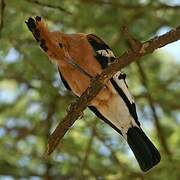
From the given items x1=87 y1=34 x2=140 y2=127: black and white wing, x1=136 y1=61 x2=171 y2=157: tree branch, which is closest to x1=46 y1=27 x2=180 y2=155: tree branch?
x1=87 y1=34 x2=140 y2=127: black and white wing

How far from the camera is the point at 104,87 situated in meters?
4.15

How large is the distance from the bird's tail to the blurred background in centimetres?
62

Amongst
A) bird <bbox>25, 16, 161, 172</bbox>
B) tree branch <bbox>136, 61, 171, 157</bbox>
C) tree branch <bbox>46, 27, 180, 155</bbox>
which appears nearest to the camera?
tree branch <bbox>46, 27, 180, 155</bbox>

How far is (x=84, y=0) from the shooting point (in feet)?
18.8

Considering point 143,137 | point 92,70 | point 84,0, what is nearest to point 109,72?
point 92,70

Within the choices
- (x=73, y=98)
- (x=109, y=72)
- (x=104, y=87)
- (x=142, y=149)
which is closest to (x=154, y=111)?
(x=73, y=98)

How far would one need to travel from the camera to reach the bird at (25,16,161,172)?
4074 mm

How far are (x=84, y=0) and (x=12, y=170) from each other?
6.09 ft

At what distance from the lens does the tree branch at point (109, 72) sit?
124 inches

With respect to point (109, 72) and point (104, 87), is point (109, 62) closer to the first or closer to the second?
point (104, 87)

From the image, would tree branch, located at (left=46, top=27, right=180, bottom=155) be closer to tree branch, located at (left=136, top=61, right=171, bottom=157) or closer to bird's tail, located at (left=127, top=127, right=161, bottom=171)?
bird's tail, located at (left=127, top=127, right=161, bottom=171)

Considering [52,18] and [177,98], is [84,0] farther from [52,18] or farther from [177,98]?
[177,98]

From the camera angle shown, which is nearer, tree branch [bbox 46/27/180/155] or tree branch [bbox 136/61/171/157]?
tree branch [bbox 46/27/180/155]

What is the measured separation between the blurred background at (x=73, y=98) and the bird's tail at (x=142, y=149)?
0.62m
